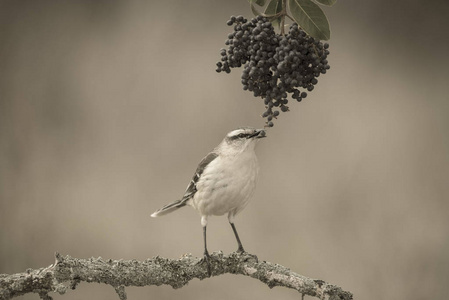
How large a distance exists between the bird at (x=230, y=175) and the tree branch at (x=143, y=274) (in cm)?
8

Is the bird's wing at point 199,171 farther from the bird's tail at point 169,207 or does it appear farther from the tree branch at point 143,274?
the tree branch at point 143,274

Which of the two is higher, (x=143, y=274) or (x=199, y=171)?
(x=199, y=171)

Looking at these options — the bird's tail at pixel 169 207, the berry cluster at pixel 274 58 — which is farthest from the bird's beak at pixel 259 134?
the bird's tail at pixel 169 207

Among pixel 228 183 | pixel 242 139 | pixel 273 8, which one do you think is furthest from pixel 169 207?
pixel 273 8

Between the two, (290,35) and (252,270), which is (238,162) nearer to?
(252,270)

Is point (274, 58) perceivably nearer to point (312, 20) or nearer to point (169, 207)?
point (312, 20)

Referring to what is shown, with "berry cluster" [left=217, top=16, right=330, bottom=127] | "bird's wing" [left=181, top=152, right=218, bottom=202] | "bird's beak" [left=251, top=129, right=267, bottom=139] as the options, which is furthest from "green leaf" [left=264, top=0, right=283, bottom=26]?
"bird's wing" [left=181, top=152, right=218, bottom=202]

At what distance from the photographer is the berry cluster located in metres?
1.20

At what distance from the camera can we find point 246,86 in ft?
4.15

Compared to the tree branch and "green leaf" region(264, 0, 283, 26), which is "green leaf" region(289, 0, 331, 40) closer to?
"green leaf" region(264, 0, 283, 26)

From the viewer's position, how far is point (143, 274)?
156 centimetres

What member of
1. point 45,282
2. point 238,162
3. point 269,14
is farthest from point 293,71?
point 45,282

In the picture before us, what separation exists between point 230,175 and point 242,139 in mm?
124

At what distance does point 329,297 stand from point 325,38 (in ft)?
2.17
